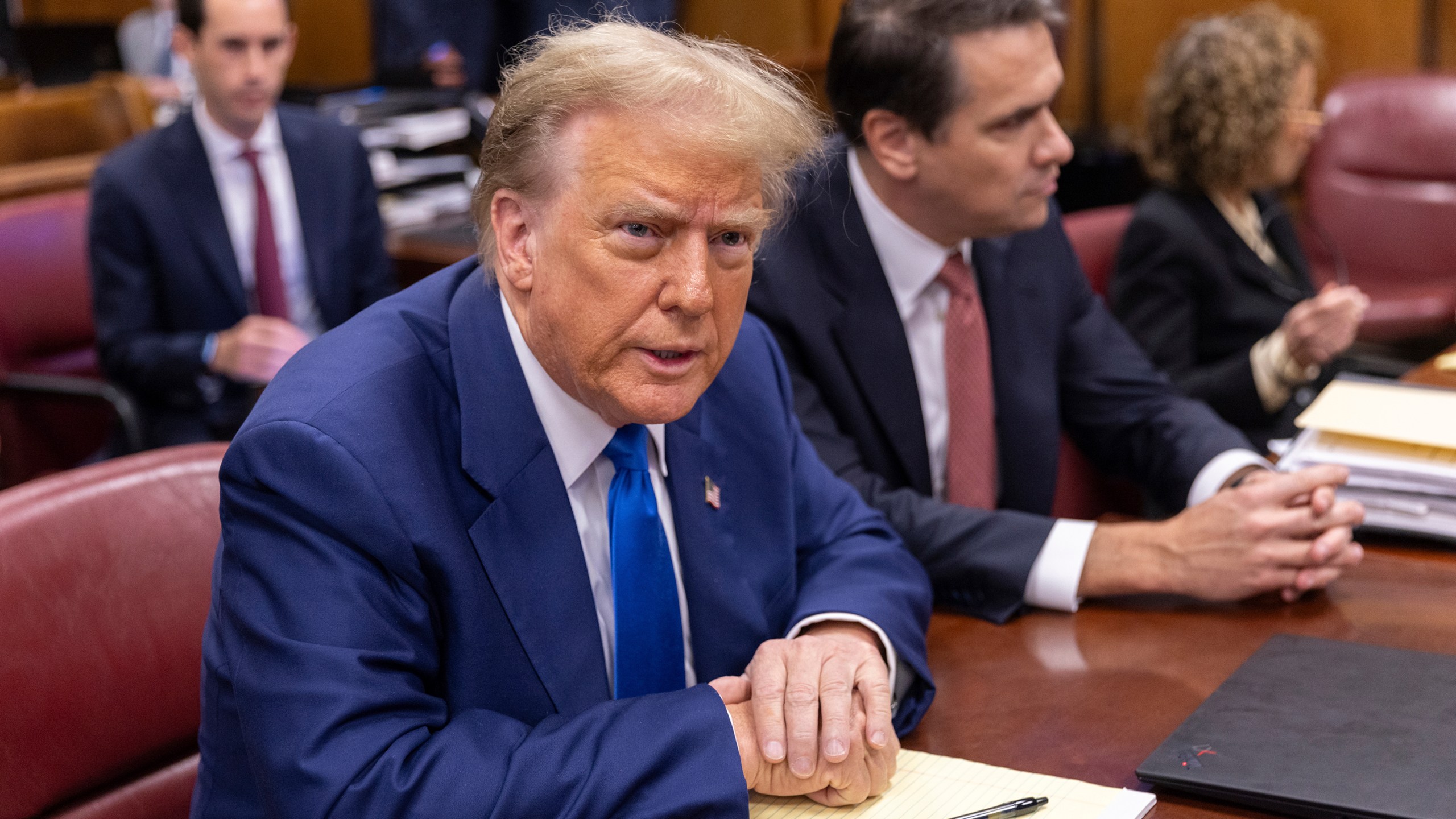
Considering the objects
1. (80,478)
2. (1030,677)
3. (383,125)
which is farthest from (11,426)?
(1030,677)

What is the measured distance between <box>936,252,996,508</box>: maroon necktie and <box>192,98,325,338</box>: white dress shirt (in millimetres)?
1773

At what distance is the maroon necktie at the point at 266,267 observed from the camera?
3.10m

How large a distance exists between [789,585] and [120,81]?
3.76 m

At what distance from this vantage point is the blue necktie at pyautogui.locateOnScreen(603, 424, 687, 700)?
3.99 feet

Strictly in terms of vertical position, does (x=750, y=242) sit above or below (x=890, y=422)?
above

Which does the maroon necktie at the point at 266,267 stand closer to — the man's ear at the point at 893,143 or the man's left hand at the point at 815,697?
the man's ear at the point at 893,143

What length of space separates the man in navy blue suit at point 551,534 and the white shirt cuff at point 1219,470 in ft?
2.21

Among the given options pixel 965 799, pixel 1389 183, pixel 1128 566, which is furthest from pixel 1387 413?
pixel 1389 183

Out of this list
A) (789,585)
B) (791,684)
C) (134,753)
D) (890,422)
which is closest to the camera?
(791,684)

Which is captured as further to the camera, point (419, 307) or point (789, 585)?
point (789, 585)

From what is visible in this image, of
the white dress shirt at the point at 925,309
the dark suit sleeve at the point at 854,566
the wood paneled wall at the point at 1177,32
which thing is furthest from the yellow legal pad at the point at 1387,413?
the wood paneled wall at the point at 1177,32

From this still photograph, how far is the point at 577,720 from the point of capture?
3.50 ft

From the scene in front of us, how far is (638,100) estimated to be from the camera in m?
1.08

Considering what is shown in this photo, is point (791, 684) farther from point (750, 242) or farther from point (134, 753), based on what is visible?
point (134, 753)
